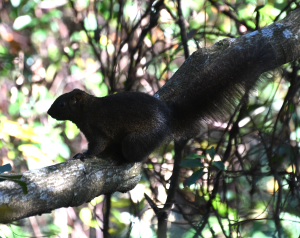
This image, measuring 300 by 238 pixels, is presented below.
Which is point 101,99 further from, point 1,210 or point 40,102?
point 40,102

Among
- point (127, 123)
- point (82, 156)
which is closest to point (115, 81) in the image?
point (127, 123)

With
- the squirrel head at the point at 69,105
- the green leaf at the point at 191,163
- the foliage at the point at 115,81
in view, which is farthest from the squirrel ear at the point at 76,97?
the green leaf at the point at 191,163

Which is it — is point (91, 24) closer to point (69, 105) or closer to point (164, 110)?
point (69, 105)

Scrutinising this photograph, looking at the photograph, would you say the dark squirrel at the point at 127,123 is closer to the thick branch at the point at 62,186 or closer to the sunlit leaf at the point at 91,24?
the thick branch at the point at 62,186

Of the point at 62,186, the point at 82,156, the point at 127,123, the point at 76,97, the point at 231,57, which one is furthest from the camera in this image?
the point at 76,97

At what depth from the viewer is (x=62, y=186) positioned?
74.0 inches

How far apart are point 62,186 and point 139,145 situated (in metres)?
0.76

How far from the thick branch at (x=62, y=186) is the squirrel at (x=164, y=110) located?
15 cm

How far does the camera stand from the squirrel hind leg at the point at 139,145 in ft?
8.02

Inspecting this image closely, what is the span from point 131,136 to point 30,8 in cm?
331

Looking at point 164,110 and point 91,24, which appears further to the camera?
point 91,24

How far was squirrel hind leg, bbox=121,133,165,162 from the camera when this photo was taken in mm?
2443

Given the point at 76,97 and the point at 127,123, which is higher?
the point at 76,97

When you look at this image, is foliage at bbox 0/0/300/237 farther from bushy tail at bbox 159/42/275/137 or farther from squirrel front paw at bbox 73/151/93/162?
squirrel front paw at bbox 73/151/93/162
